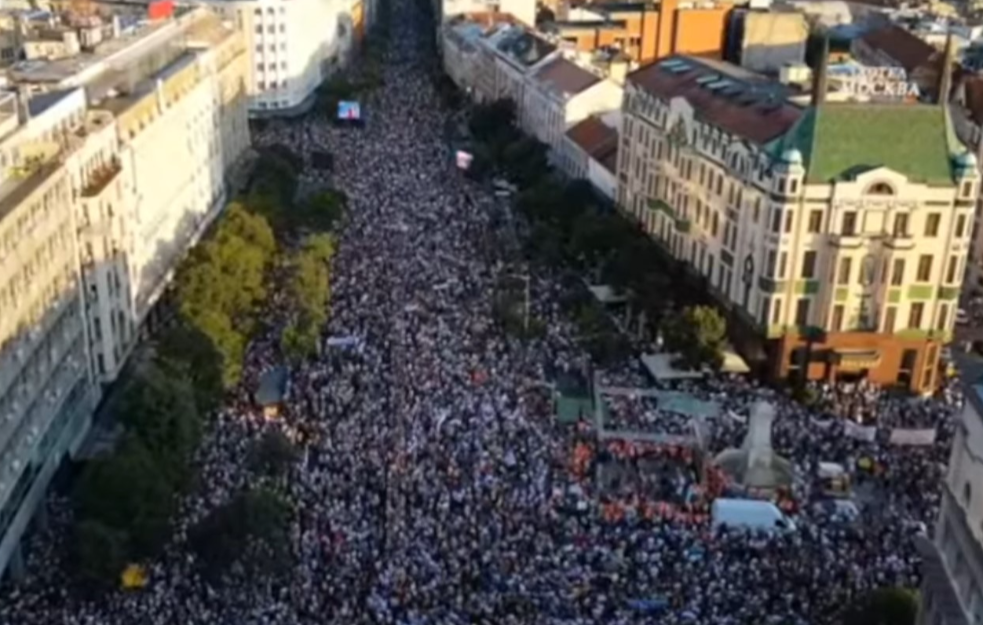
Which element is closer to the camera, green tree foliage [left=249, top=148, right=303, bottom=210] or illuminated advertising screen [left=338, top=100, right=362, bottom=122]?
green tree foliage [left=249, top=148, right=303, bottom=210]

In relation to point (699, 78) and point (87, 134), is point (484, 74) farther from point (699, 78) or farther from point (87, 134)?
point (87, 134)

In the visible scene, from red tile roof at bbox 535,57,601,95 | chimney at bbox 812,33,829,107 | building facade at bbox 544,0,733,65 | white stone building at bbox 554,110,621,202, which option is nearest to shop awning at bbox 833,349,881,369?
chimney at bbox 812,33,829,107

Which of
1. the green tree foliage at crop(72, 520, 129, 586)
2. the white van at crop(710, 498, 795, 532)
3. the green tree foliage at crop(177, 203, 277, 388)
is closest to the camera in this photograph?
the green tree foliage at crop(72, 520, 129, 586)

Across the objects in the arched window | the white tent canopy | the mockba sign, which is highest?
the mockba sign

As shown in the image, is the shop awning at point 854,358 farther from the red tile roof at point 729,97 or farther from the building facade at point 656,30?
Answer: the building facade at point 656,30

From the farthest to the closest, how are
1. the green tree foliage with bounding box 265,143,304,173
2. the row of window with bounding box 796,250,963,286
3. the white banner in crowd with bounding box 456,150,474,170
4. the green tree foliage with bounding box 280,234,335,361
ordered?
1. the white banner in crowd with bounding box 456,150,474,170
2. the green tree foliage with bounding box 265,143,304,173
3. the row of window with bounding box 796,250,963,286
4. the green tree foliage with bounding box 280,234,335,361

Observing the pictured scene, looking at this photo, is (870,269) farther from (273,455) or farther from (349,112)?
(349,112)

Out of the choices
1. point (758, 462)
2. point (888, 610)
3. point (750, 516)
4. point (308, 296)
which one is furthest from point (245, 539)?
point (308, 296)

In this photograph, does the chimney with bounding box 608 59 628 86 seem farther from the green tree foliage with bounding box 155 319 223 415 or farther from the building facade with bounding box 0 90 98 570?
the building facade with bounding box 0 90 98 570
